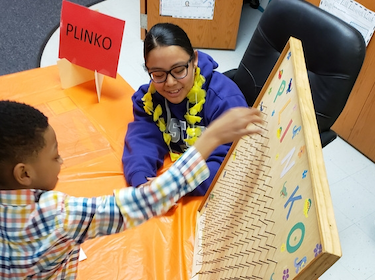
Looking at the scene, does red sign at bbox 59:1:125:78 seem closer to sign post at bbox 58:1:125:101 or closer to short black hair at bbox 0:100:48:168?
sign post at bbox 58:1:125:101

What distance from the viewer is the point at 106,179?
121cm

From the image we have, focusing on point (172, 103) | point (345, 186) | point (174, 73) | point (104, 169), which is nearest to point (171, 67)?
point (174, 73)

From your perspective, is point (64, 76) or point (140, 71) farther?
point (140, 71)

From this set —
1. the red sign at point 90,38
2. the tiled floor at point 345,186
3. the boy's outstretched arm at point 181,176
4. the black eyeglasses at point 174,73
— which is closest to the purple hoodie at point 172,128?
the black eyeglasses at point 174,73

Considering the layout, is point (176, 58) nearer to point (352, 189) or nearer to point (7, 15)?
point (352, 189)

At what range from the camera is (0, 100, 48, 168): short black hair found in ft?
1.94

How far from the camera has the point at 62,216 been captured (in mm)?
651

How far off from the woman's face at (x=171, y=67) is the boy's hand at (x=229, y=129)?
491 millimetres

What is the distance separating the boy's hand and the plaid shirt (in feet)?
0.09

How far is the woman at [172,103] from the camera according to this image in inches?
44.6

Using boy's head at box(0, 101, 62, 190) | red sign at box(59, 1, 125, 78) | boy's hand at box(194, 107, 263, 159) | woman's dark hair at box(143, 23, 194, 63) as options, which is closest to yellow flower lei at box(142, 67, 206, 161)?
woman's dark hair at box(143, 23, 194, 63)

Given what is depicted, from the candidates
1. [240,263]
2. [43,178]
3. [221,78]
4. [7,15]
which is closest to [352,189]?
[221,78]

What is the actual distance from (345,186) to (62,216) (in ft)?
5.27

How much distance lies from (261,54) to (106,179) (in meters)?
0.78
